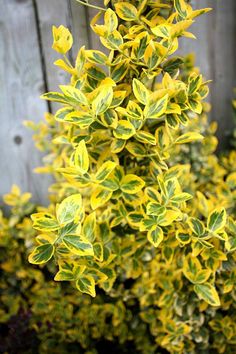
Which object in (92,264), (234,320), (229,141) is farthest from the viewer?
(229,141)

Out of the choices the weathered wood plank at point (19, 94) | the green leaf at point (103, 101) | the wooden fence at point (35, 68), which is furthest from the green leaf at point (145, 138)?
the weathered wood plank at point (19, 94)

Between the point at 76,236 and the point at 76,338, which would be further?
the point at 76,338

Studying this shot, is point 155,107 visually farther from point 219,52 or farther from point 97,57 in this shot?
point 219,52

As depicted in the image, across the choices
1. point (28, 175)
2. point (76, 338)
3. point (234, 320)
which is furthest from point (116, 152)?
point (28, 175)

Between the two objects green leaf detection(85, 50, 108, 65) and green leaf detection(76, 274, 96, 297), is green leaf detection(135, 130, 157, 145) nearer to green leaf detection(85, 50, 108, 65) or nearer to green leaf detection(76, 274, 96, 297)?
green leaf detection(85, 50, 108, 65)

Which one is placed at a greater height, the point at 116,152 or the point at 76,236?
the point at 116,152

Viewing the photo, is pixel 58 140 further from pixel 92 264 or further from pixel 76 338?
pixel 76 338

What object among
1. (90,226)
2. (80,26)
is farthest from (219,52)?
→ (90,226)
